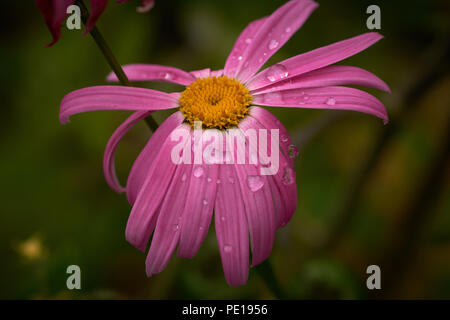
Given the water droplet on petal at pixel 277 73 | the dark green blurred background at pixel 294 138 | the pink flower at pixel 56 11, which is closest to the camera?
the pink flower at pixel 56 11

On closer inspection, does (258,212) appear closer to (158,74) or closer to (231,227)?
(231,227)

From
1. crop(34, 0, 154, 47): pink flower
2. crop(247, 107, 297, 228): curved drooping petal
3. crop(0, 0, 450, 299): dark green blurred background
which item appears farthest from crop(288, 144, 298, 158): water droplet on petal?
crop(0, 0, 450, 299): dark green blurred background

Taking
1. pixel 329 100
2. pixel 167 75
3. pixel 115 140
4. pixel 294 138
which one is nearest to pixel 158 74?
pixel 167 75

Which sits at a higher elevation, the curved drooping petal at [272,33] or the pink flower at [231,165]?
the curved drooping petal at [272,33]

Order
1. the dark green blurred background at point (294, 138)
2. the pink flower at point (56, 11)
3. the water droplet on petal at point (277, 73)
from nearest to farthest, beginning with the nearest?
1. the pink flower at point (56, 11)
2. the water droplet on petal at point (277, 73)
3. the dark green blurred background at point (294, 138)

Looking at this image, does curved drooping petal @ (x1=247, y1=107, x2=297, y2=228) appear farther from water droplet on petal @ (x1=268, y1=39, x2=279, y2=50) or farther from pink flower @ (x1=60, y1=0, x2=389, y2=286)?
water droplet on petal @ (x1=268, y1=39, x2=279, y2=50)

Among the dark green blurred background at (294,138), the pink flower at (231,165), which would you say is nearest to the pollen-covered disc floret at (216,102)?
the pink flower at (231,165)

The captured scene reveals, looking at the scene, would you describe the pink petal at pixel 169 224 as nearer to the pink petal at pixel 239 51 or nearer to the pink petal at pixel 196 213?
the pink petal at pixel 196 213
